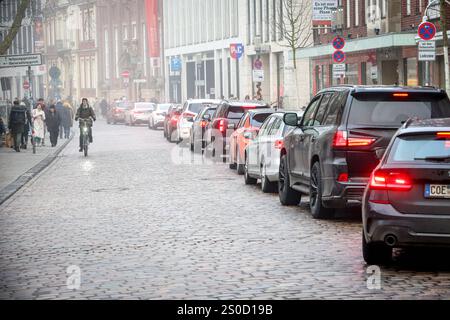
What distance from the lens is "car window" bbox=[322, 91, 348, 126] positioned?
15672mm

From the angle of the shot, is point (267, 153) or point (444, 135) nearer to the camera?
point (444, 135)

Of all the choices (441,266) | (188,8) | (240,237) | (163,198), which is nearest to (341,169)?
(240,237)

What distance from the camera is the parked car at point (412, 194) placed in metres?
10.8

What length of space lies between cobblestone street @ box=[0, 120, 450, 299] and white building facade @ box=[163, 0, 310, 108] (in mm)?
32603

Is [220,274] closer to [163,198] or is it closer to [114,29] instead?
[163,198]

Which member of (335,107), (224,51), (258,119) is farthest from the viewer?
(224,51)

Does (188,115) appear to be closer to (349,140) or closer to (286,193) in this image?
(286,193)

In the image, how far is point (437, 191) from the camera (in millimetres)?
10883

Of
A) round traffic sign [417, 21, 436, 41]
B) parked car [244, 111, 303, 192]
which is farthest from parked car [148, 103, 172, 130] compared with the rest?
parked car [244, 111, 303, 192]

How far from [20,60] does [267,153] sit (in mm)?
19632

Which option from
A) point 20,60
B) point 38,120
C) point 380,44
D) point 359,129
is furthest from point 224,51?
point 359,129

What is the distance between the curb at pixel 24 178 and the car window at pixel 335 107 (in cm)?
638

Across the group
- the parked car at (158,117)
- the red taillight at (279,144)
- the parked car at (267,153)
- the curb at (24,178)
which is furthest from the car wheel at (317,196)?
the parked car at (158,117)

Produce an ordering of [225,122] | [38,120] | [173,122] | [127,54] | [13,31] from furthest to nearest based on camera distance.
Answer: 1. [127,54]
2. [173,122]
3. [38,120]
4. [13,31]
5. [225,122]
